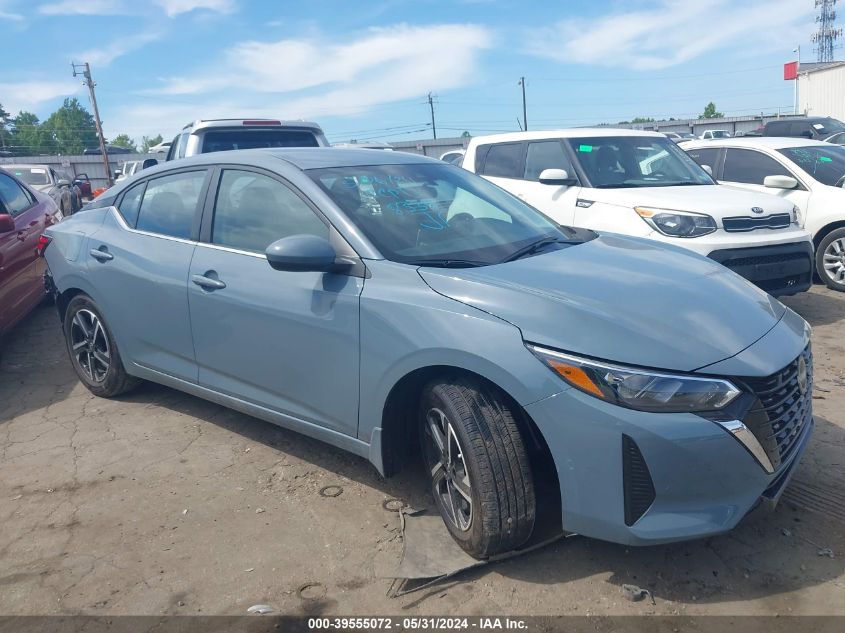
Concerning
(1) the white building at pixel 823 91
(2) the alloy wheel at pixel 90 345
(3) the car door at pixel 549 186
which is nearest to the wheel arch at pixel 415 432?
(2) the alloy wheel at pixel 90 345

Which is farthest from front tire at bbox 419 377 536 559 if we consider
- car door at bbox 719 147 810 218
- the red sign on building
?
the red sign on building

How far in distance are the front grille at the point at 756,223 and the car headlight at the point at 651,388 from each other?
13.6 ft

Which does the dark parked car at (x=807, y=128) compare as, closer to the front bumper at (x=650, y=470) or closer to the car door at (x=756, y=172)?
the car door at (x=756, y=172)

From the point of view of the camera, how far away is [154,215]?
4.40m

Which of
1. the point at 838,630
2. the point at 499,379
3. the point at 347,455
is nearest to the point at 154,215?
the point at 347,455

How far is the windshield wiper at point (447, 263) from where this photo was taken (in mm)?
3127

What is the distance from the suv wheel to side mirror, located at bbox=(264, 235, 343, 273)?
6403mm

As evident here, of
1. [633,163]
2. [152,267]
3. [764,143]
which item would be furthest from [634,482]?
[764,143]

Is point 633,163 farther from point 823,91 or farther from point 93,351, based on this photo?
point 823,91

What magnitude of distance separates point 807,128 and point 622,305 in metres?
17.5

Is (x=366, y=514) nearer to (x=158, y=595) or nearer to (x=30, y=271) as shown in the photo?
(x=158, y=595)

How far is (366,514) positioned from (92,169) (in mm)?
41980

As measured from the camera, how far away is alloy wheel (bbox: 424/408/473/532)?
2.89 metres

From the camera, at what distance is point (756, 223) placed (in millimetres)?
6340
